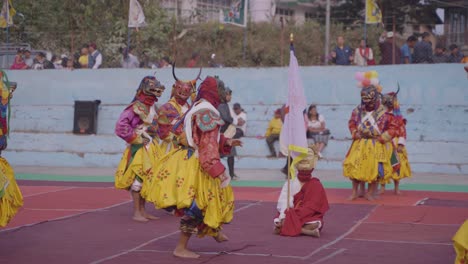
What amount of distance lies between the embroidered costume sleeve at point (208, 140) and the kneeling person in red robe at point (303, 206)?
2.09 m

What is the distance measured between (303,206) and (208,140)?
2.41 m

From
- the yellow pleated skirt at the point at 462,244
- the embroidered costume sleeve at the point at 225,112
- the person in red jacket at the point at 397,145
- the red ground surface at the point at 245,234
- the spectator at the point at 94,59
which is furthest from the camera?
the spectator at the point at 94,59

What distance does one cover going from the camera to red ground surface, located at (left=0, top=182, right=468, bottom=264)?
8781mm

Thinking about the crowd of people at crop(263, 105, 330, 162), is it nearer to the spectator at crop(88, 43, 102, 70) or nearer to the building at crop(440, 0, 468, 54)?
the building at crop(440, 0, 468, 54)

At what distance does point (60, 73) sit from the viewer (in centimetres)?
2384

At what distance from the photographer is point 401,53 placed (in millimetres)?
22172

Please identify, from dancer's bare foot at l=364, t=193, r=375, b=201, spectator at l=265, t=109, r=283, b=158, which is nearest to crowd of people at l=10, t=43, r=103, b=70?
spectator at l=265, t=109, r=283, b=158

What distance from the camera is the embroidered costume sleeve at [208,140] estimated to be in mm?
8289

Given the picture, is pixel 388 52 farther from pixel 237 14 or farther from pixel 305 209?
pixel 305 209

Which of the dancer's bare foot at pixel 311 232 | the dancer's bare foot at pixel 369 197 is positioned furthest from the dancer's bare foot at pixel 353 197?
the dancer's bare foot at pixel 311 232

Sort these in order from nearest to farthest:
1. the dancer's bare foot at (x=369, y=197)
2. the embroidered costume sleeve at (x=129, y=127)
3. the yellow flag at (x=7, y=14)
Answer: the embroidered costume sleeve at (x=129, y=127)
the dancer's bare foot at (x=369, y=197)
the yellow flag at (x=7, y=14)

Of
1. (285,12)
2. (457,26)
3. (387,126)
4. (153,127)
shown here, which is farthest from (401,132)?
(285,12)

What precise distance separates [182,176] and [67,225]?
313cm

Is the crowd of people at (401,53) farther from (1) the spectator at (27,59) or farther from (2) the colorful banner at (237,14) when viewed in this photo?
(1) the spectator at (27,59)
